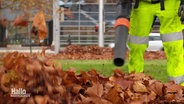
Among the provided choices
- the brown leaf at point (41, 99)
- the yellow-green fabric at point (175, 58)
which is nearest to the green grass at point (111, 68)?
the yellow-green fabric at point (175, 58)

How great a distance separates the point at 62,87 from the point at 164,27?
285 centimetres

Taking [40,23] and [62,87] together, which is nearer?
[62,87]

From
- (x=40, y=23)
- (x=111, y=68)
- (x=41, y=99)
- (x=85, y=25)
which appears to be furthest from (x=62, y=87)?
(x=85, y=25)

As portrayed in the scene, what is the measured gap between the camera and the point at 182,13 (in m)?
5.21

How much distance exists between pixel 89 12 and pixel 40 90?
27.1 m

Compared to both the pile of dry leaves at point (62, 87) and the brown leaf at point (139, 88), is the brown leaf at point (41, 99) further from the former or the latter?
the brown leaf at point (139, 88)

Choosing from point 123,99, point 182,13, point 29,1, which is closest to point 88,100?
point 123,99

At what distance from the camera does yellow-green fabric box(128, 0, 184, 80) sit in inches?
215

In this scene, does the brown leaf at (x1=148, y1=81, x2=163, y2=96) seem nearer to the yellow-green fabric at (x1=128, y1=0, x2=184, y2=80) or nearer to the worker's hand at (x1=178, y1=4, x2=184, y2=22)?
the worker's hand at (x1=178, y1=4, x2=184, y2=22)

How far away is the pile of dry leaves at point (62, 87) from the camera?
2725mm

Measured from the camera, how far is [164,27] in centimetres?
553

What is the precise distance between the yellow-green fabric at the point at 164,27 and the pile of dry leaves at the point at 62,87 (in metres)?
1.98

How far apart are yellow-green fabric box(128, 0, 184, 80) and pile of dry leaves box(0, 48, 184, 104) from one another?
1.98 meters

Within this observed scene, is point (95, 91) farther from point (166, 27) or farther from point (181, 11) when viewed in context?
point (166, 27)
